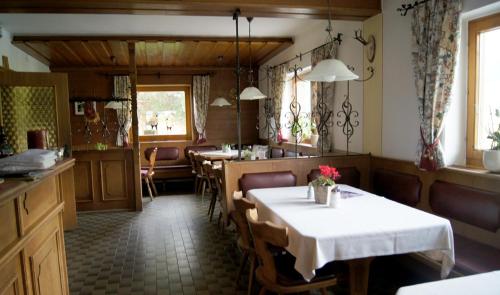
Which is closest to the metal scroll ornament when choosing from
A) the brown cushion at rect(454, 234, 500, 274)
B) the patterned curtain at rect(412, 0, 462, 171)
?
the patterned curtain at rect(412, 0, 462, 171)

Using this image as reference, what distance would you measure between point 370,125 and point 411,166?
80 cm

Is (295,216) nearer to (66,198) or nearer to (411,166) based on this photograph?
(411,166)

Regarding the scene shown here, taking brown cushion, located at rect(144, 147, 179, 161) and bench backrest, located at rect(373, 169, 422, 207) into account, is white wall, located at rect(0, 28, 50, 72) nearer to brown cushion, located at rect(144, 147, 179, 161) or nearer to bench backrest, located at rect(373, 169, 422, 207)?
brown cushion, located at rect(144, 147, 179, 161)

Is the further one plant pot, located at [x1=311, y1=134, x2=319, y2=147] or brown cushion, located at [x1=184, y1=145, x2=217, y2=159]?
brown cushion, located at [x1=184, y1=145, x2=217, y2=159]

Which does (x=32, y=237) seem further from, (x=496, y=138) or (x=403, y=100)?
(x=403, y=100)

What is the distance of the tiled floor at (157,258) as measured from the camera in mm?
2912

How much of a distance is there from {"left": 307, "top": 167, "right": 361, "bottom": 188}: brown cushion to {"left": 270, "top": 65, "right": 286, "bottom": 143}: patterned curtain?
261 centimetres

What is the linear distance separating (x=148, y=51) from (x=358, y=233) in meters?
5.38

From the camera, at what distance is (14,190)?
4.76ft

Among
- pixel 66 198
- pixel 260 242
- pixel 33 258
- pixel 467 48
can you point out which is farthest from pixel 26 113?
pixel 467 48

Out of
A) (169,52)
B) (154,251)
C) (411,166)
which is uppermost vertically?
(169,52)

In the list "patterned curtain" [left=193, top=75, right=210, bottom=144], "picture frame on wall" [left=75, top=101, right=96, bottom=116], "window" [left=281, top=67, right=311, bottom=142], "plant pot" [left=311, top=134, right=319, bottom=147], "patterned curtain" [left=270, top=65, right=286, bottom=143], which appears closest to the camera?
"plant pot" [left=311, top=134, right=319, bottom=147]

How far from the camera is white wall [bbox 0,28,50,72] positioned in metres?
4.96

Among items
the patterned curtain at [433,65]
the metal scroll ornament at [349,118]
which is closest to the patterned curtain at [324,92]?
the metal scroll ornament at [349,118]
